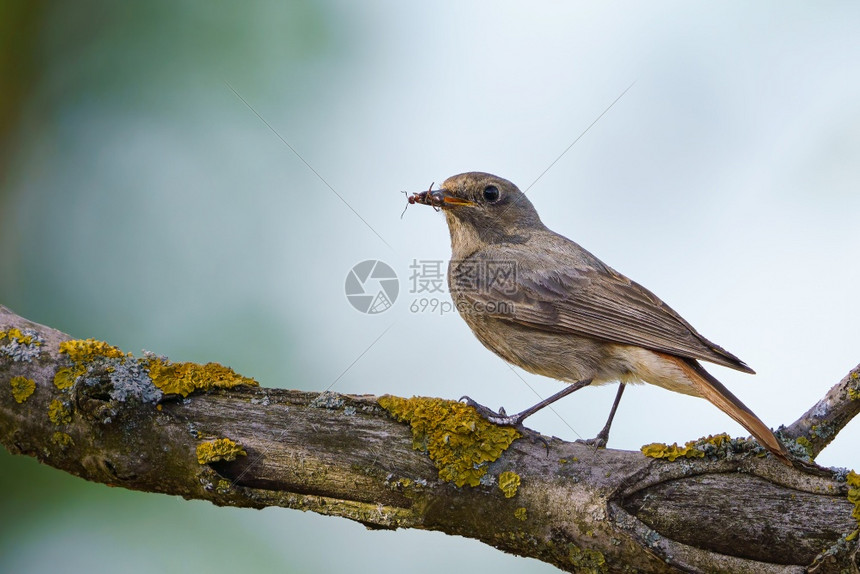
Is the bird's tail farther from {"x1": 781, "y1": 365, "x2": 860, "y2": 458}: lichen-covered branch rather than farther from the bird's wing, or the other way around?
{"x1": 781, "y1": 365, "x2": 860, "y2": 458}: lichen-covered branch

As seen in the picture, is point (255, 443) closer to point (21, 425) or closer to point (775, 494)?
point (21, 425)

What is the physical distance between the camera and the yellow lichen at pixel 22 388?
3.81 metres

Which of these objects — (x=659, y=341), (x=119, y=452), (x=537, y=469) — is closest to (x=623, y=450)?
(x=537, y=469)

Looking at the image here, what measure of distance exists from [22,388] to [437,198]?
3.39 m

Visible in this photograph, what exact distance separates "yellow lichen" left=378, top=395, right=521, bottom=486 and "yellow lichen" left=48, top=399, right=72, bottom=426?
152 cm

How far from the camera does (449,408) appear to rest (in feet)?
12.9

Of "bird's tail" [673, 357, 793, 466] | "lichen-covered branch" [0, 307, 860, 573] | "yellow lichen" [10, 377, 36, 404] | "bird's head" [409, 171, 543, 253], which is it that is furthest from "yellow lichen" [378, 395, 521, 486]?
"bird's head" [409, 171, 543, 253]

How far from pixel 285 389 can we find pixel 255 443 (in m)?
0.35

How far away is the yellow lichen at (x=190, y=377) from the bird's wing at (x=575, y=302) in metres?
2.07

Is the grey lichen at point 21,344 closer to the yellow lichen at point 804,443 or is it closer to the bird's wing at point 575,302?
the bird's wing at point 575,302

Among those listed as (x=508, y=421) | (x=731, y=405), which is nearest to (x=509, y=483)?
(x=508, y=421)

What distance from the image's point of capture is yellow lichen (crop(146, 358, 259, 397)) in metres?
3.90

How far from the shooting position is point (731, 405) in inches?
164

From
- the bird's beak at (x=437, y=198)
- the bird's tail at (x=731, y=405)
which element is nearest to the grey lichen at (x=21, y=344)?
the bird's beak at (x=437, y=198)
